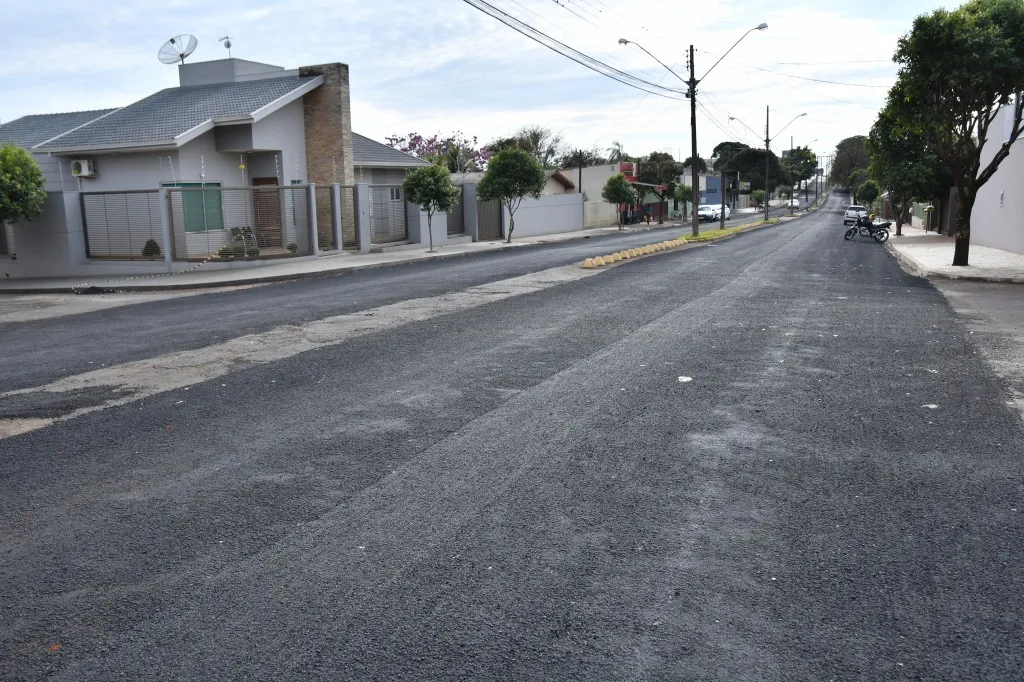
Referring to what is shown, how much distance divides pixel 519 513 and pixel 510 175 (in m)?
34.7

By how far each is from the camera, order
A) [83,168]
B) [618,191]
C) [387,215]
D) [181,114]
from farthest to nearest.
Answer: [618,191]
[387,215]
[181,114]
[83,168]

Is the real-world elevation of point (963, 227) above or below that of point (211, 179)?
below

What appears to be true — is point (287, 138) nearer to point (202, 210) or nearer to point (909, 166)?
point (202, 210)

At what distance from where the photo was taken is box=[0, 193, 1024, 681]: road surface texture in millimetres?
3580

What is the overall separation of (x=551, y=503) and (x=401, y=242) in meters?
31.1

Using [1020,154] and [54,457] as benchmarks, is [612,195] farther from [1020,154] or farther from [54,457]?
[54,457]

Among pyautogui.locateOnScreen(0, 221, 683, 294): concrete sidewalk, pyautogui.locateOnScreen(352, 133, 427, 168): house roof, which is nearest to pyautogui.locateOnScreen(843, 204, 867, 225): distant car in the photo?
pyautogui.locateOnScreen(352, 133, 427, 168): house roof

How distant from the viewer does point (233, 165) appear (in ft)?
100

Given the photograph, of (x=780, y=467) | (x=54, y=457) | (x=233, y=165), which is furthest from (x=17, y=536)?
(x=233, y=165)

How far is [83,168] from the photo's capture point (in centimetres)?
2902

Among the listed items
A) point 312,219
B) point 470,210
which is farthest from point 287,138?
point 470,210

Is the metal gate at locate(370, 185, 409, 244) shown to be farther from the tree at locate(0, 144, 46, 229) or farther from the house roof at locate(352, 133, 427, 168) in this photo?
the tree at locate(0, 144, 46, 229)

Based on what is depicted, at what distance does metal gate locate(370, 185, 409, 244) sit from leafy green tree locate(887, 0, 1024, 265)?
19.6 m

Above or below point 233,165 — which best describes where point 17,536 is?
below
